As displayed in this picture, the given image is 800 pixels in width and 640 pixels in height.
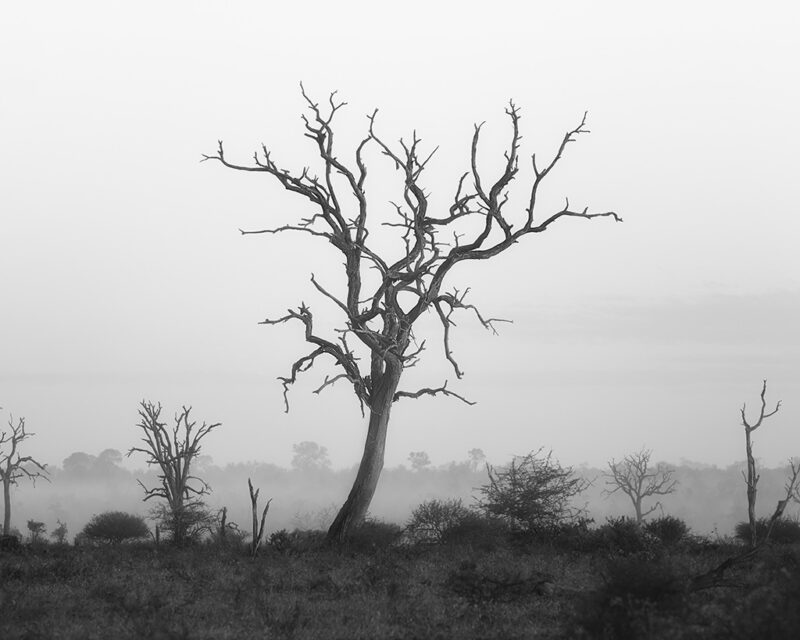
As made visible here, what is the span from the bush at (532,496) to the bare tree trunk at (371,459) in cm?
A: 380

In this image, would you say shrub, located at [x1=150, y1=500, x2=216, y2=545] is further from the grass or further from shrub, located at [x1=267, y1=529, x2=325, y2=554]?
the grass

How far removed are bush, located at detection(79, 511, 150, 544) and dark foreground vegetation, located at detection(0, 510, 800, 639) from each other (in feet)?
19.4

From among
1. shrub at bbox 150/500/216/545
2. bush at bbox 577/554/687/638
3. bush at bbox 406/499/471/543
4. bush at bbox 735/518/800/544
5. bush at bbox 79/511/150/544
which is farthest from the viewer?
bush at bbox 79/511/150/544

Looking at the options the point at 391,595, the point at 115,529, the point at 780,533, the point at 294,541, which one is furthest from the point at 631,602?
the point at 115,529

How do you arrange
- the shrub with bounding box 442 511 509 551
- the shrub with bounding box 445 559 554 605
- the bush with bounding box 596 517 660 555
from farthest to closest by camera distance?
the shrub with bounding box 442 511 509 551 < the bush with bounding box 596 517 660 555 < the shrub with bounding box 445 559 554 605

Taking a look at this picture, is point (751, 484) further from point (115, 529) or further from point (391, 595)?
point (115, 529)

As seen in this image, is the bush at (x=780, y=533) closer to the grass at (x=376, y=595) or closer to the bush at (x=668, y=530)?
the bush at (x=668, y=530)

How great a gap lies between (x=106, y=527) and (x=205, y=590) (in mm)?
15907

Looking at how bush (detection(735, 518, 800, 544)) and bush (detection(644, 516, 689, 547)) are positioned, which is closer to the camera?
bush (detection(644, 516, 689, 547))

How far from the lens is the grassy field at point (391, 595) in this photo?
12.0 metres

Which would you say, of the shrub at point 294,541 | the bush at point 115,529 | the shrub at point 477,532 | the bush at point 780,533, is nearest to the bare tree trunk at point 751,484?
the bush at point 780,533

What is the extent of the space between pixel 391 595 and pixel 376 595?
0.93 feet

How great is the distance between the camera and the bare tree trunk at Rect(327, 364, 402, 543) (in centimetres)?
2433

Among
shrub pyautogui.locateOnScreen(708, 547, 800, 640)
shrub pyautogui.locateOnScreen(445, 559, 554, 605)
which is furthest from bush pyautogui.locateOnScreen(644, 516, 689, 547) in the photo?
shrub pyautogui.locateOnScreen(708, 547, 800, 640)
